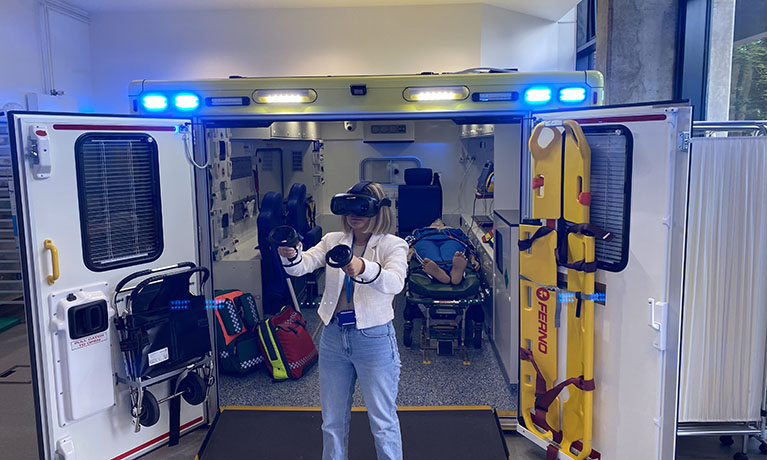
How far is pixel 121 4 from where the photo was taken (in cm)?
715

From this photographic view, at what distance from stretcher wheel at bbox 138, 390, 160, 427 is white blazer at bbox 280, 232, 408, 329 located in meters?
1.30

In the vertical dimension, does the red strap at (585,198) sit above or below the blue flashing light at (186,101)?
below

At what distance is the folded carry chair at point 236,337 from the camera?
13.9 feet

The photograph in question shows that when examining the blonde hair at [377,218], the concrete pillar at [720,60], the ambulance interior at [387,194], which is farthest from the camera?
the concrete pillar at [720,60]

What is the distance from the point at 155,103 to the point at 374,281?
1812 millimetres

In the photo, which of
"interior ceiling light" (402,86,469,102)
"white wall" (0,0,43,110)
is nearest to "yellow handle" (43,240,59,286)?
"interior ceiling light" (402,86,469,102)

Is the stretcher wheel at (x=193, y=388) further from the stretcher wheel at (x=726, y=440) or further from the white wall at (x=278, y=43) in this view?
the white wall at (x=278, y=43)

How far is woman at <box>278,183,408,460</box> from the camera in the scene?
2400mm

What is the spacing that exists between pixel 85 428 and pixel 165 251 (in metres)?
1.01

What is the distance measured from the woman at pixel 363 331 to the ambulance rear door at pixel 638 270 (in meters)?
1.00

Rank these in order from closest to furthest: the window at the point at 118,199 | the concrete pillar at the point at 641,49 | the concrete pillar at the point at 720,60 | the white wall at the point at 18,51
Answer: the window at the point at 118,199 → the concrete pillar at the point at 720,60 → the concrete pillar at the point at 641,49 → the white wall at the point at 18,51

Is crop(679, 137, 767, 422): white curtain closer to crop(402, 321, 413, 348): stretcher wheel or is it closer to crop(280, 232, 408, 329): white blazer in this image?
crop(280, 232, 408, 329): white blazer

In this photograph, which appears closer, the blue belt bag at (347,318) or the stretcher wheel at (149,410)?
the blue belt bag at (347,318)

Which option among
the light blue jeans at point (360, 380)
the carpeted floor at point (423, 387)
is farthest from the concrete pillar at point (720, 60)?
the light blue jeans at point (360, 380)
